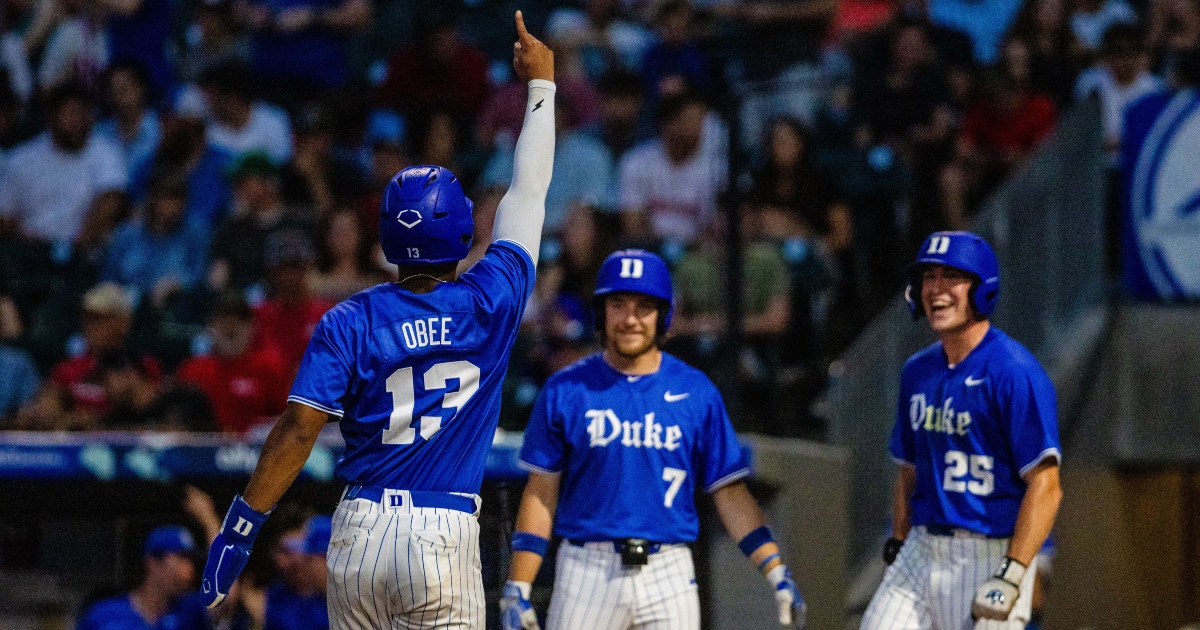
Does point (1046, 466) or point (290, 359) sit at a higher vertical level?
point (290, 359)

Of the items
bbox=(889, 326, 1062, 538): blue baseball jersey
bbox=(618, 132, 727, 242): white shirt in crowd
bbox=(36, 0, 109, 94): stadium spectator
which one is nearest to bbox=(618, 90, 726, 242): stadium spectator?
bbox=(618, 132, 727, 242): white shirt in crowd

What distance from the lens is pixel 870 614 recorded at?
5277 millimetres

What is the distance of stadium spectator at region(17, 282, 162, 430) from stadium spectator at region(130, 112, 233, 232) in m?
1.39

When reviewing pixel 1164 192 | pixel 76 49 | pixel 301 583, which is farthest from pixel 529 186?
pixel 76 49

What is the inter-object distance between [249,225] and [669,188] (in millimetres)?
2704

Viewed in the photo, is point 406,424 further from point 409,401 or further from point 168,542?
point 168,542

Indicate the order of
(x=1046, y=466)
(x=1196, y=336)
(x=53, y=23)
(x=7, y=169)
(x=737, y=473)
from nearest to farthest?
(x=1046, y=466) < (x=737, y=473) < (x=1196, y=336) < (x=7, y=169) < (x=53, y=23)

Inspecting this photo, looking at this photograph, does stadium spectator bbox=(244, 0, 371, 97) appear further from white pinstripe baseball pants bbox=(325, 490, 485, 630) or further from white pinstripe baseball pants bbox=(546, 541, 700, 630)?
white pinstripe baseball pants bbox=(325, 490, 485, 630)

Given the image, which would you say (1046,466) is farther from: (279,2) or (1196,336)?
(279,2)

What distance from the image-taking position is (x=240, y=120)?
11086 millimetres

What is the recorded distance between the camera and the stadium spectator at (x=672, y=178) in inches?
357

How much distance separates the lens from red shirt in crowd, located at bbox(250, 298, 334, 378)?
342 inches

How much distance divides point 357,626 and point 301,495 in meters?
3.56

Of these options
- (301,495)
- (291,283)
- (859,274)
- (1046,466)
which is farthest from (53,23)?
(1046,466)
